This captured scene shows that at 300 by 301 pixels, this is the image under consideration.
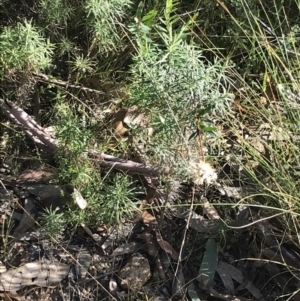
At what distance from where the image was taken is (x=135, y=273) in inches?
86.0

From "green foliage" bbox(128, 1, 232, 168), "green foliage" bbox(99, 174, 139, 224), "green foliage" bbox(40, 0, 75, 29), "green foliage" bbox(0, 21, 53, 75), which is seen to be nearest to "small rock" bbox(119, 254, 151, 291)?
"green foliage" bbox(99, 174, 139, 224)

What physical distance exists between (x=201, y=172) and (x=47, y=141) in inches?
22.6

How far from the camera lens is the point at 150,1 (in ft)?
7.15

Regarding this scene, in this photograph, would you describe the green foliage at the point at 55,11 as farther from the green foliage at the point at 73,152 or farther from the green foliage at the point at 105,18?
the green foliage at the point at 73,152

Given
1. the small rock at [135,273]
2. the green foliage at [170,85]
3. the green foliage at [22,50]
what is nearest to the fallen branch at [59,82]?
the green foliage at [22,50]

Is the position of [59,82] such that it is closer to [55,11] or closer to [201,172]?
[55,11]

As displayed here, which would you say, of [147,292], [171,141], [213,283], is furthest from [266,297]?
[171,141]

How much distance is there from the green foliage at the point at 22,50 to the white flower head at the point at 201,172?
60 centimetres

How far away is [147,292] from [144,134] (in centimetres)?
56

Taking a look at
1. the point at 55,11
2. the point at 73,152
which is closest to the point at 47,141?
the point at 73,152

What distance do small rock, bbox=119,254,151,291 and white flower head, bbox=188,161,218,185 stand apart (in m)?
Result: 0.41

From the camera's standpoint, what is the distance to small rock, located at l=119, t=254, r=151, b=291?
2.17 meters

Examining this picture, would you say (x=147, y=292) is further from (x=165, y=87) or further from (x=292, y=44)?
(x=292, y=44)

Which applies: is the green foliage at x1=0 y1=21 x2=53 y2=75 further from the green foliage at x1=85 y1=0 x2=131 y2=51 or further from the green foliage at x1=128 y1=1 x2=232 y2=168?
the green foliage at x1=128 y1=1 x2=232 y2=168
